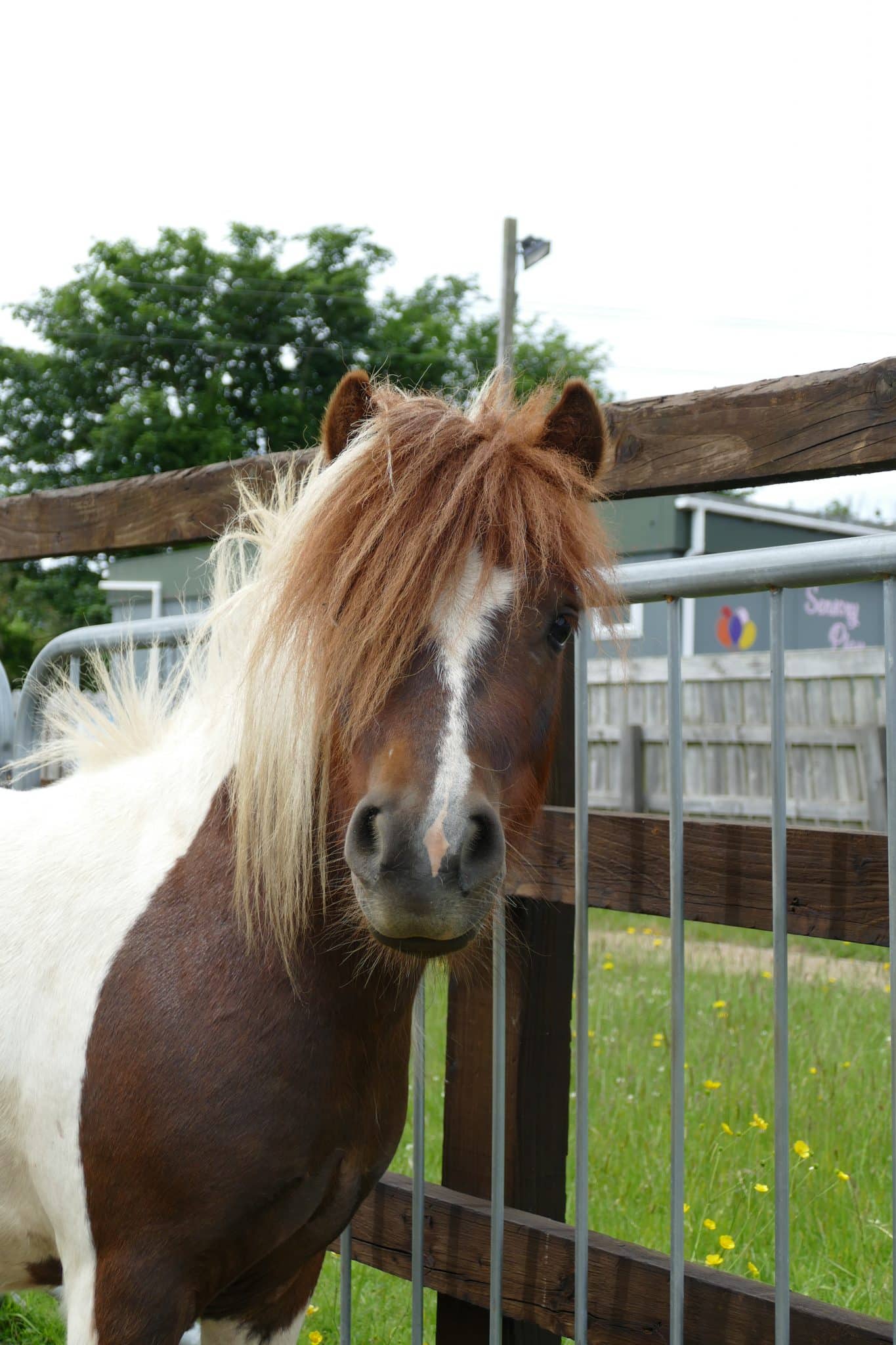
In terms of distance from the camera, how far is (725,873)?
204 cm

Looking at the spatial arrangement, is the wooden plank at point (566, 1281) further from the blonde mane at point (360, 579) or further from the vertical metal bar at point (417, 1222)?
the blonde mane at point (360, 579)

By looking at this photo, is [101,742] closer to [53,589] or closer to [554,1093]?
[554,1093]

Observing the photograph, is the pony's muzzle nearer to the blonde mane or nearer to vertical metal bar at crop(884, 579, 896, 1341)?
the blonde mane

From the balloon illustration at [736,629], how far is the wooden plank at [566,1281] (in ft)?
47.8

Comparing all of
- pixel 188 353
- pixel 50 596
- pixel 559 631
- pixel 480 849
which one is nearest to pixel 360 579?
pixel 559 631

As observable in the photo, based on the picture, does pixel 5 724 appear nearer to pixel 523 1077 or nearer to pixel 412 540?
pixel 523 1077

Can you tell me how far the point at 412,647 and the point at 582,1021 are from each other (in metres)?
0.83

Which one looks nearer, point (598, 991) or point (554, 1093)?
point (554, 1093)

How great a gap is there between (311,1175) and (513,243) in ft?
63.3

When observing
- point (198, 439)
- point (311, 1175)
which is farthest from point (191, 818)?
point (198, 439)

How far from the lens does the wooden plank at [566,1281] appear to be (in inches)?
74.9

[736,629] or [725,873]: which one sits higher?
[736,629]

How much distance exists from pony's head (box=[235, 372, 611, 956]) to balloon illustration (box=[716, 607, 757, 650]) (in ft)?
49.5

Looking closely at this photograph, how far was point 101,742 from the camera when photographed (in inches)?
82.4
